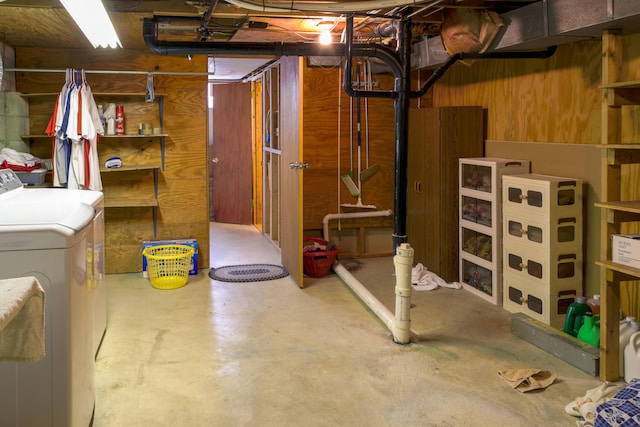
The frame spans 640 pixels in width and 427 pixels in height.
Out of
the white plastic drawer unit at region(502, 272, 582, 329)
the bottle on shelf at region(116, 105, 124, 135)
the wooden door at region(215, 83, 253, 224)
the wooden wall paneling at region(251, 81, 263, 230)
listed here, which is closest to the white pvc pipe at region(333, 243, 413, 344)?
the white plastic drawer unit at region(502, 272, 582, 329)

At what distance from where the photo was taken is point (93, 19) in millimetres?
3617

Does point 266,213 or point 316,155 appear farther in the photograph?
point 266,213

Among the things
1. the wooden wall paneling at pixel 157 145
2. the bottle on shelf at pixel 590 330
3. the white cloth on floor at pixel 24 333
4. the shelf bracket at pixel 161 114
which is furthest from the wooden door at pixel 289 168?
the white cloth on floor at pixel 24 333

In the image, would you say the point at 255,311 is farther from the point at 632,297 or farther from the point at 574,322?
the point at 632,297

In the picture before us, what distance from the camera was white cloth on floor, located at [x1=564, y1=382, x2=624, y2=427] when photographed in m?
2.88

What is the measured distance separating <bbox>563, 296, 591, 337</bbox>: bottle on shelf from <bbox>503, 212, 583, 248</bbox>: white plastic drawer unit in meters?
0.44

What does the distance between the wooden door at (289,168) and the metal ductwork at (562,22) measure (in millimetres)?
1639

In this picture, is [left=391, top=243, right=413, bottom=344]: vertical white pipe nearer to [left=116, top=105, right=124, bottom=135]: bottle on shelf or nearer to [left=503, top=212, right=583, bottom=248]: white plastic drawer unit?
[left=503, top=212, right=583, bottom=248]: white plastic drawer unit

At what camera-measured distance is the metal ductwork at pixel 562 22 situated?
3.28 m

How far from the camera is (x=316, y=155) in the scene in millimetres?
6438

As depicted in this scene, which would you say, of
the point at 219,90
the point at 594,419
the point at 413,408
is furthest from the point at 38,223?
the point at 219,90

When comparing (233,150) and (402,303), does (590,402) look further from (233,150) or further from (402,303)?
(233,150)

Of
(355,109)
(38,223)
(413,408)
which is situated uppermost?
(355,109)

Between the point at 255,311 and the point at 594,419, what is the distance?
8.52ft
